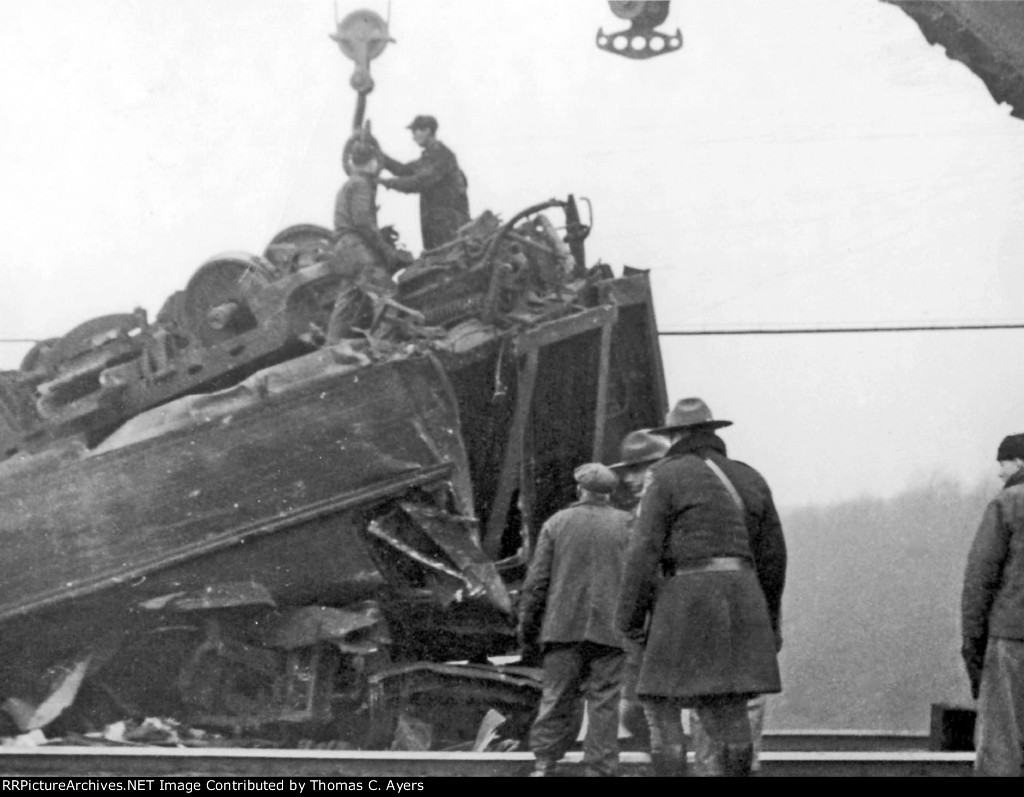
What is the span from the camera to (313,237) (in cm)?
976

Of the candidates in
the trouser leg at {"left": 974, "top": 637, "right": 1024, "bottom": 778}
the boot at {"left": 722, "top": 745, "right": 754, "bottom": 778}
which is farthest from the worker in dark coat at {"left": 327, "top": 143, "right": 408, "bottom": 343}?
the trouser leg at {"left": 974, "top": 637, "right": 1024, "bottom": 778}

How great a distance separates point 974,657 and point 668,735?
1302 mm

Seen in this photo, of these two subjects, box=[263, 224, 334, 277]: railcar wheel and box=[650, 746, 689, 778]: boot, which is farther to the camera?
box=[263, 224, 334, 277]: railcar wheel

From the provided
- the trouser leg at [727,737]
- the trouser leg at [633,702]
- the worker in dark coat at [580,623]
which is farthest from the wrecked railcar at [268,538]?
the trouser leg at [727,737]

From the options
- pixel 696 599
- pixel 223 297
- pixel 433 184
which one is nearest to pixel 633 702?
pixel 696 599

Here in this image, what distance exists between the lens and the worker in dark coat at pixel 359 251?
904cm

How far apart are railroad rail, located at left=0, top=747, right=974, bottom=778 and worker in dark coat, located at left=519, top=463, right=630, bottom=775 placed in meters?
0.23

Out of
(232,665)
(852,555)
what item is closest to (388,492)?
(232,665)

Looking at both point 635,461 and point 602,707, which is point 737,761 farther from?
point 635,461

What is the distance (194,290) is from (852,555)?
9754mm

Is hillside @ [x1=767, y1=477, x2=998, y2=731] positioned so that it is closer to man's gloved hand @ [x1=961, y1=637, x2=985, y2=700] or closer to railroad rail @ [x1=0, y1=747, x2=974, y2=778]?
railroad rail @ [x1=0, y1=747, x2=974, y2=778]

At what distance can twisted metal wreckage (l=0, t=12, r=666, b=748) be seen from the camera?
8.50 m

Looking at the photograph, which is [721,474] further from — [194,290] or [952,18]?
[194,290]

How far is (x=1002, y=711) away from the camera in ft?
19.4
